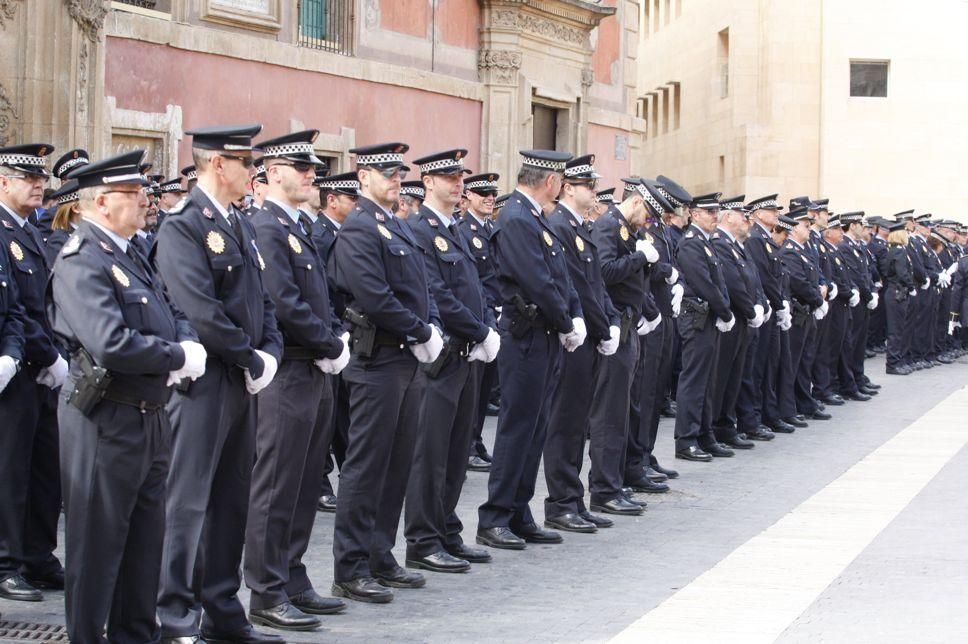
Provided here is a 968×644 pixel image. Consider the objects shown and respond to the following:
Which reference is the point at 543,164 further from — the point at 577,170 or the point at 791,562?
the point at 791,562

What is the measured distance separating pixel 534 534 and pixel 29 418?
311cm

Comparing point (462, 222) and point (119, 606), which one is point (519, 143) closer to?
point (462, 222)

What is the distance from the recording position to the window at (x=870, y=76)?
128 ft

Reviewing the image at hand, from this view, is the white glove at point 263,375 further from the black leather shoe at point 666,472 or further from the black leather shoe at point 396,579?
the black leather shoe at point 666,472

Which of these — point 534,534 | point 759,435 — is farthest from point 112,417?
point 759,435

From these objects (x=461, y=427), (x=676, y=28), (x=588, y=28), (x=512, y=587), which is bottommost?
(x=512, y=587)

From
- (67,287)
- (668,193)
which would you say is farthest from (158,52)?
(67,287)

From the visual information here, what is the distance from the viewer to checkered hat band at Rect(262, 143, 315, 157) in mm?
7066

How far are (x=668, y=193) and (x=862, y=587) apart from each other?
408 cm

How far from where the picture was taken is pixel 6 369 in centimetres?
698

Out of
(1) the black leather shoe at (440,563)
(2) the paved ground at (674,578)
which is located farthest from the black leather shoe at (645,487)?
(1) the black leather shoe at (440,563)

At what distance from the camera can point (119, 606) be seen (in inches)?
229

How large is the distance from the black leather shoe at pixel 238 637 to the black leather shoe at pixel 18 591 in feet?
4.10

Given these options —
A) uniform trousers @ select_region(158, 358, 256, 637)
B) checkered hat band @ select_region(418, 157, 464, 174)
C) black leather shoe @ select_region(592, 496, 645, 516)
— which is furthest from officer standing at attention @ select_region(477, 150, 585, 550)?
uniform trousers @ select_region(158, 358, 256, 637)
